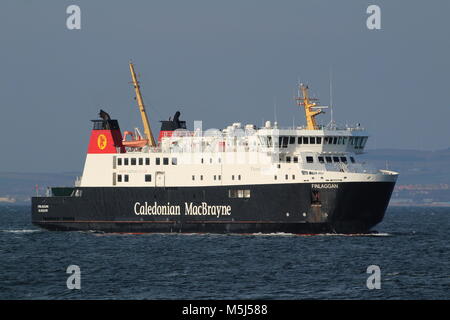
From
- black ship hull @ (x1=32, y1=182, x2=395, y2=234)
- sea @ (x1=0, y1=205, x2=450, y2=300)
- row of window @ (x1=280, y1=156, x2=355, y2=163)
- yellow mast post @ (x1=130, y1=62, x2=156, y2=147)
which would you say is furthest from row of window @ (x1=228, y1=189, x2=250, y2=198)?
yellow mast post @ (x1=130, y1=62, x2=156, y2=147)

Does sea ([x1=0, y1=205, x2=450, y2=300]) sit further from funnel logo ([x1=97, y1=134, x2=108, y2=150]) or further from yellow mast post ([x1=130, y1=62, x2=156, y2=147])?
yellow mast post ([x1=130, y1=62, x2=156, y2=147])

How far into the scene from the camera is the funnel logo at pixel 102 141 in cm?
5706

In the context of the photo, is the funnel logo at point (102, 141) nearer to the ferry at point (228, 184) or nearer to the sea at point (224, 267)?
the ferry at point (228, 184)

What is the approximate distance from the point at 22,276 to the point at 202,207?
16632 mm

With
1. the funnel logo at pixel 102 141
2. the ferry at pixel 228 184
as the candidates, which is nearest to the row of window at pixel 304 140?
the ferry at pixel 228 184

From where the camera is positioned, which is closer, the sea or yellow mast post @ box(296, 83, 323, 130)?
the sea

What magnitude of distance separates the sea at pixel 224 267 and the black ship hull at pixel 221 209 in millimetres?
732

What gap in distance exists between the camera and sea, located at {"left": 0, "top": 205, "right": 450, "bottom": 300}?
33.9 meters

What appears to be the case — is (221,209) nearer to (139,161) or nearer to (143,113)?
(139,161)

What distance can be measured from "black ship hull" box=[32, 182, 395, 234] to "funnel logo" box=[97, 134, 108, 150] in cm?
258

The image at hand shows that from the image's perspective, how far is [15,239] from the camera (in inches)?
2254

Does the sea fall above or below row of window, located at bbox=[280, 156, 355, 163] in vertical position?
below

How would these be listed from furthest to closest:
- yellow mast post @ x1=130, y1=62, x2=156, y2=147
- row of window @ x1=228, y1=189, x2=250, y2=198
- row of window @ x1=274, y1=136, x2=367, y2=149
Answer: yellow mast post @ x1=130, y1=62, x2=156, y2=147
row of window @ x1=228, y1=189, x2=250, y2=198
row of window @ x1=274, y1=136, x2=367, y2=149
